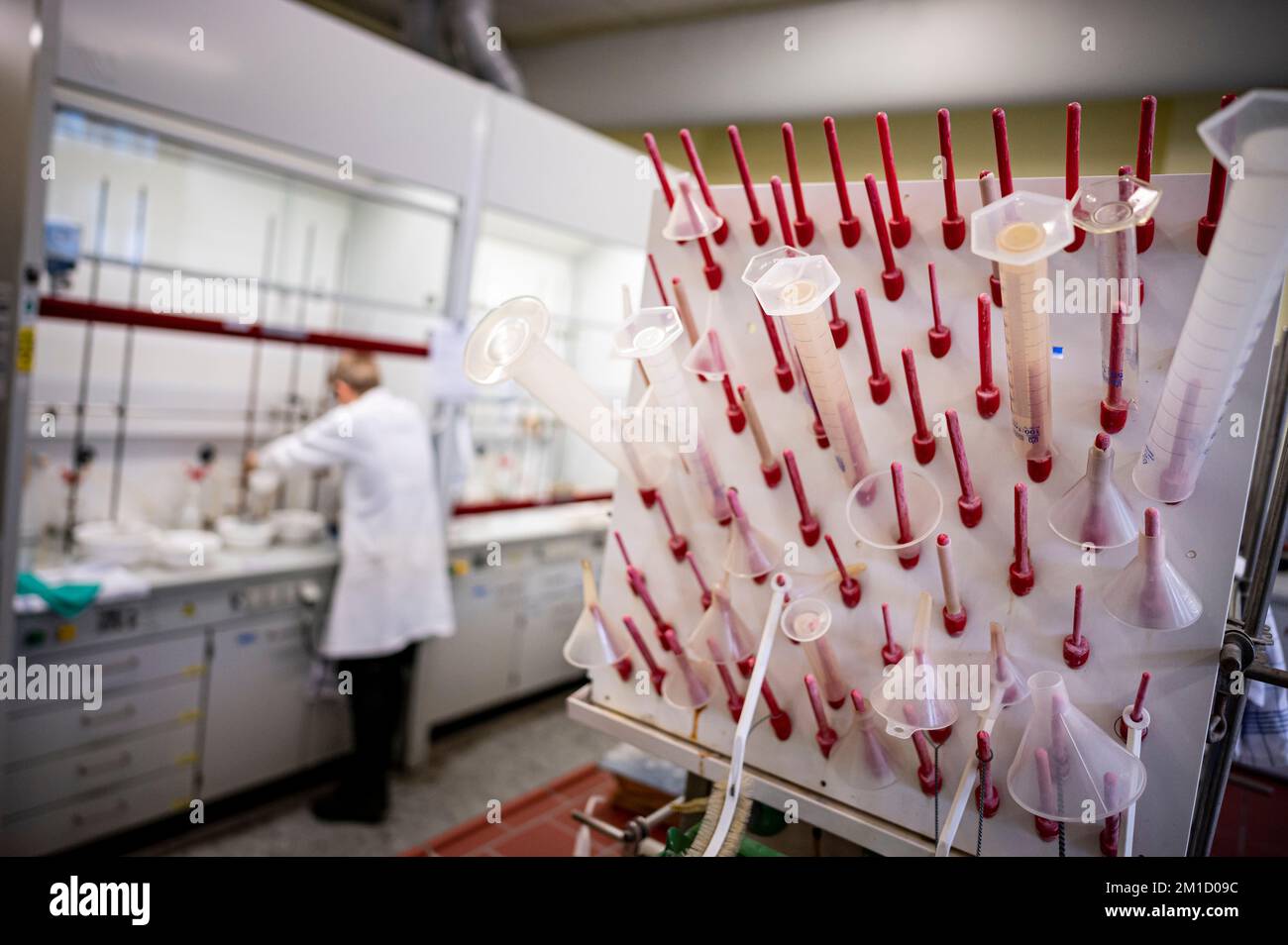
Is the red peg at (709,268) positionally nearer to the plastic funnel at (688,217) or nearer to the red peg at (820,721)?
the plastic funnel at (688,217)

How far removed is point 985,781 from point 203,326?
2.43 metres

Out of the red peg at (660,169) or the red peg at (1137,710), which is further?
the red peg at (660,169)

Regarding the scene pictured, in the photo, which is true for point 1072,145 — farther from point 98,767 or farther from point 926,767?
point 98,767

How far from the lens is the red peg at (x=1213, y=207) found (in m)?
0.81

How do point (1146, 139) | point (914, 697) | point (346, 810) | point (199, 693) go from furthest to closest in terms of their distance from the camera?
point (346, 810) → point (199, 693) → point (914, 697) → point (1146, 139)

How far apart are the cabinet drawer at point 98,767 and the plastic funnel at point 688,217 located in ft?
7.79

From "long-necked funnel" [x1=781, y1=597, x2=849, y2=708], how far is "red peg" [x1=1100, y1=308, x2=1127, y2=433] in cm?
37

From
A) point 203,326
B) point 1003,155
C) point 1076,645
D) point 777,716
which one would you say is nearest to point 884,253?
point 1003,155

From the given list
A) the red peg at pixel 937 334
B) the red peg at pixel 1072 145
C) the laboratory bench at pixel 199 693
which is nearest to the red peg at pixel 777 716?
the red peg at pixel 937 334

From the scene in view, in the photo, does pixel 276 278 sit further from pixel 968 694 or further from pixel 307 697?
pixel 968 694

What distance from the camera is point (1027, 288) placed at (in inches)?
29.5

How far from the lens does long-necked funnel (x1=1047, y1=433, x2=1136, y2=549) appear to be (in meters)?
0.83

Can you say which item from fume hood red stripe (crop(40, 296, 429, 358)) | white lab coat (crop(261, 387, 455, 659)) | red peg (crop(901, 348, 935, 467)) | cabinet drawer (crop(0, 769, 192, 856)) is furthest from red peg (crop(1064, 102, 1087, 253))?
cabinet drawer (crop(0, 769, 192, 856))
